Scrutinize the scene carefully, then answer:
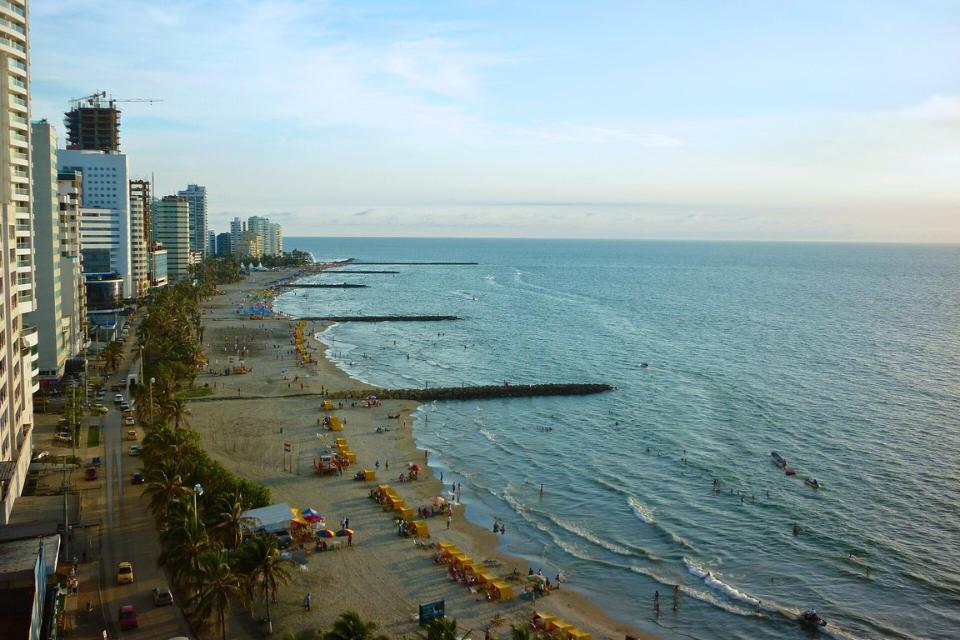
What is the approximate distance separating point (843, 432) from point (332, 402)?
53.9m

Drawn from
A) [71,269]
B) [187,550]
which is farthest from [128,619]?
[71,269]

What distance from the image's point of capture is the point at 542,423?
7881 cm

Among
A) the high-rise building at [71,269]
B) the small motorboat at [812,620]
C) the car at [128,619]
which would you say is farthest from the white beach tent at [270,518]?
the high-rise building at [71,269]

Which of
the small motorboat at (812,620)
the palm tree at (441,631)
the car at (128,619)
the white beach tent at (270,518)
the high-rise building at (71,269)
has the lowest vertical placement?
the small motorboat at (812,620)

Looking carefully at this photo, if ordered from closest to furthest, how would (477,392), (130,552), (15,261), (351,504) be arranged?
(130,552)
(15,261)
(351,504)
(477,392)

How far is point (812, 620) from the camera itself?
39625 mm

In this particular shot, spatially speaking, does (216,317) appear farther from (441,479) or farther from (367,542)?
(367,542)

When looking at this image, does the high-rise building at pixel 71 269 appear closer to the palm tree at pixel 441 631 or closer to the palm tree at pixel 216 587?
the palm tree at pixel 216 587

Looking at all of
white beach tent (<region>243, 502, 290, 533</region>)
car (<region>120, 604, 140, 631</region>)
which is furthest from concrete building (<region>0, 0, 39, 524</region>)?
white beach tent (<region>243, 502, 290, 533</region>)

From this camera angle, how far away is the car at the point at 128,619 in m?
33.9

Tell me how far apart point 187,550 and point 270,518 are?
1232cm

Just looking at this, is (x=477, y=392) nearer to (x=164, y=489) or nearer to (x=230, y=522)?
(x=164, y=489)

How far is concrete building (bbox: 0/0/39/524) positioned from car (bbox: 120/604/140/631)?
1223cm

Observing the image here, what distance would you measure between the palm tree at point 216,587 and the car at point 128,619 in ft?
10.4
